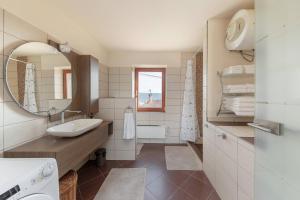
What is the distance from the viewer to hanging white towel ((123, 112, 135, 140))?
3082mm

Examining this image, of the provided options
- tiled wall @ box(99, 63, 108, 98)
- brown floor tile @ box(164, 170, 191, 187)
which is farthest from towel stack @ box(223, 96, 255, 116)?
tiled wall @ box(99, 63, 108, 98)

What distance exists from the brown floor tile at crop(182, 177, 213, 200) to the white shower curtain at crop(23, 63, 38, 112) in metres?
1.98

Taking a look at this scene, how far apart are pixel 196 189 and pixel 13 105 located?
2197 mm

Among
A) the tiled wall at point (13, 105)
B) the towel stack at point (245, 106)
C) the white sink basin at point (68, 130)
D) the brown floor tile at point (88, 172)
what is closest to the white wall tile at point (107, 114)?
the white sink basin at point (68, 130)

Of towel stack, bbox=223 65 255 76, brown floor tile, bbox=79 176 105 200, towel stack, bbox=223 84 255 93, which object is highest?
towel stack, bbox=223 65 255 76

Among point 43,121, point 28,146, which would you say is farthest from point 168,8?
point 28,146

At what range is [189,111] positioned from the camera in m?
3.87

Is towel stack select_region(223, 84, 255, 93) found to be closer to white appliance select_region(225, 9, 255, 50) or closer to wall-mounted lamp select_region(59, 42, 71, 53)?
white appliance select_region(225, 9, 255, 50)

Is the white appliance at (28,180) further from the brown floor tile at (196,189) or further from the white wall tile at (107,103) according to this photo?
the white wall tile at (107,103)

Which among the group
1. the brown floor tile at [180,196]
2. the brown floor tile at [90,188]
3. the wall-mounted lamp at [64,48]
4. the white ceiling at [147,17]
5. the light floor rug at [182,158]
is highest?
the white ceiling at [147,17]

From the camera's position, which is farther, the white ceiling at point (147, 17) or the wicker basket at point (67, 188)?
the white ceiling at point (147, 17)

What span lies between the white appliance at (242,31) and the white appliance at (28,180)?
223 centimetres

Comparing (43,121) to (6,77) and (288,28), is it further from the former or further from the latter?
(288,28)

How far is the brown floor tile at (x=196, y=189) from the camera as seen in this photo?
2.09m
